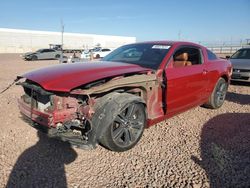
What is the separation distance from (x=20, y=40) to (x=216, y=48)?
47.5 meters

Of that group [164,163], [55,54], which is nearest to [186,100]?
[164,163]

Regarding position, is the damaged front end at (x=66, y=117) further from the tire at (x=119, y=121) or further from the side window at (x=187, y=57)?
the side window at (x=187, y=57)

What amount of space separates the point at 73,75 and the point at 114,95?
0.64m

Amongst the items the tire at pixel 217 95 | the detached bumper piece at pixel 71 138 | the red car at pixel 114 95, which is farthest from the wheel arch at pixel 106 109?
the tire at pixel 217 95

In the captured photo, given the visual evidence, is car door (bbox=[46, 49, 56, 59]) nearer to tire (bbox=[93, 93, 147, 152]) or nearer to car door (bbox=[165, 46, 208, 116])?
car door (bbox=[165, 46, 208, 116])

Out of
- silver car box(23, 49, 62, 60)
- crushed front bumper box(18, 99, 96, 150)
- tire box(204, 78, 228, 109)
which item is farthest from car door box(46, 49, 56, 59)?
crushed front bumper box(18, 99, 96, 150)

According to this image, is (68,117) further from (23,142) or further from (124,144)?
(23,142)

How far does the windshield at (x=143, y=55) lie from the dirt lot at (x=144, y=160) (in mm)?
1248

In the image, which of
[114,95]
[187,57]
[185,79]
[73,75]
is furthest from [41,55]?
[114,95]

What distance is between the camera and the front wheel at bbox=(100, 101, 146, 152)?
135 inches

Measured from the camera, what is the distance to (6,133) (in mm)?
4293

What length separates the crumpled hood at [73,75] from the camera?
125 inches

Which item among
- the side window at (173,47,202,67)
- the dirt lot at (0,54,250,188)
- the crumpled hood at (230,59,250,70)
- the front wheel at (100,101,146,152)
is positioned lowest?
the dirt lot at (0,54,250,188)

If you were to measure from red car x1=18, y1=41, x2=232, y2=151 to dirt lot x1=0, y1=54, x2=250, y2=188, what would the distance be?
0.34 metres
